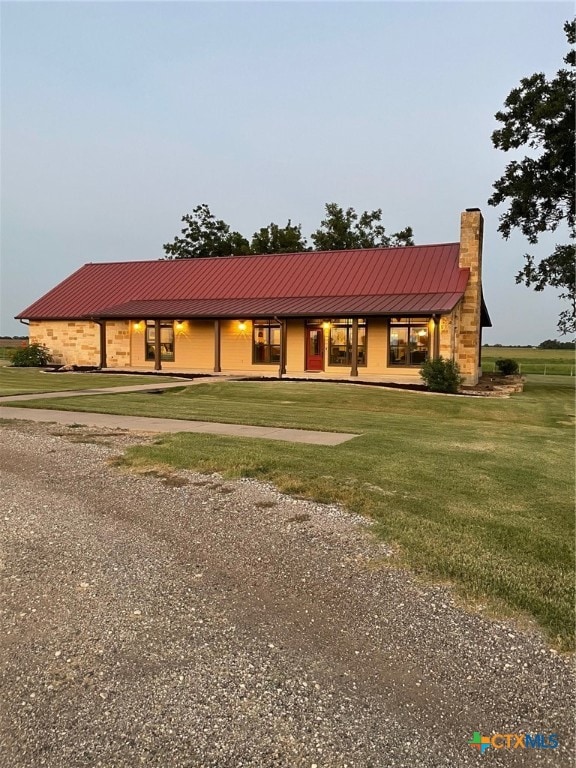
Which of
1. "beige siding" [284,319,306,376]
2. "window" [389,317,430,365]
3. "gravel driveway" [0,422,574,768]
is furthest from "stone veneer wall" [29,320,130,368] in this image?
"gravel driveway" [0,422,574,768]

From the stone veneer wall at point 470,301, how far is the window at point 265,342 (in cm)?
811

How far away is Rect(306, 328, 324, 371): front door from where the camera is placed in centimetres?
2488

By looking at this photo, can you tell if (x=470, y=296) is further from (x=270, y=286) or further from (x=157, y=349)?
(x=157, y=349)

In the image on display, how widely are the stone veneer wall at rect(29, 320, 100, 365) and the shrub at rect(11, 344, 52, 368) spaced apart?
2.82ft

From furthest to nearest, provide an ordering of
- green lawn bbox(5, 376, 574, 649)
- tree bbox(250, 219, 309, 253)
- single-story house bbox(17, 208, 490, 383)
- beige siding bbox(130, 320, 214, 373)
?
tree bbox(250, 219, 309, 253) < beige siding bbox(130, 320, 214, 373) < single-story house bbox(17, 208, 490, 383) < green lawn bbox(5, 376, 574, 649)

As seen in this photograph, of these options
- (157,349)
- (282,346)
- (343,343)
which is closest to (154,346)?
(157,349)

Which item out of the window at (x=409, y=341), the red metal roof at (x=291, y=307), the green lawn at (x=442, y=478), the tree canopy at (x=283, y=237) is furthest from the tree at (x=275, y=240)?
the green lawn at (x=442, y=478)

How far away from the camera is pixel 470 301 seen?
2397 cm

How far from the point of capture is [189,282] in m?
29.9

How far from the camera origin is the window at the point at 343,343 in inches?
950

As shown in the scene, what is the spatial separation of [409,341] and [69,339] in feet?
60.1

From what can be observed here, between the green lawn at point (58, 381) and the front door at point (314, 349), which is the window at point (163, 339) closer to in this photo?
the green lawn at point (58, 381)

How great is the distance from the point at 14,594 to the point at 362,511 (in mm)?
3133

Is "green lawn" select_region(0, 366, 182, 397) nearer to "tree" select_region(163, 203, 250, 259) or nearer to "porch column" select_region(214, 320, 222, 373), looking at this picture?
"porch column" select_region(214, 320, 222, 373)
